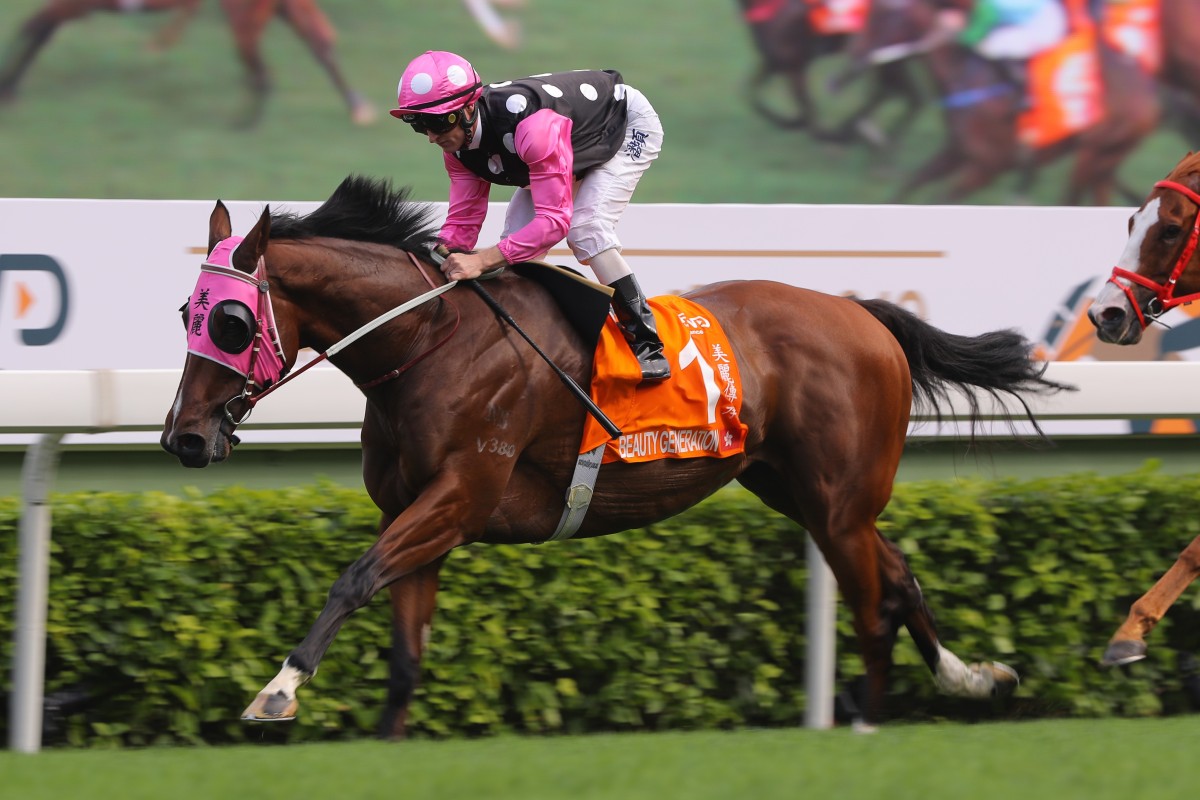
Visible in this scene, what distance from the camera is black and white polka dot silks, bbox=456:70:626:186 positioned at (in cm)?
340

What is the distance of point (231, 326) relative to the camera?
312 centimetres

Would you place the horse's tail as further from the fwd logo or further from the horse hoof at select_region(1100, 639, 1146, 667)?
the fwd logo

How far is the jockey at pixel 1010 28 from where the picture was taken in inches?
231

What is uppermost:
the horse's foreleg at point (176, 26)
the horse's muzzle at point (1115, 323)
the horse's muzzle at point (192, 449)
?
the horse's foreleg at point (176, 26)

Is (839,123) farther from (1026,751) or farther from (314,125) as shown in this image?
(1026,751)

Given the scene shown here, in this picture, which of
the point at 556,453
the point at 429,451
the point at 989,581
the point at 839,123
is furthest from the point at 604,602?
the point at 839,123

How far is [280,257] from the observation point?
10.7 feet

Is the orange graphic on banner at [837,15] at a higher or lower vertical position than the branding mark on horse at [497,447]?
higher

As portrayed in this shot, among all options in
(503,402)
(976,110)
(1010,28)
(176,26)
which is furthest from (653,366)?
(1010,28)

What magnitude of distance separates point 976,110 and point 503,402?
3265mm

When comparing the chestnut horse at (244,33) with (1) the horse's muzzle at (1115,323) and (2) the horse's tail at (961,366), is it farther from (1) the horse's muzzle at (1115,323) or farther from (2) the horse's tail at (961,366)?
(1) the horse's muzzle at (1115,323)

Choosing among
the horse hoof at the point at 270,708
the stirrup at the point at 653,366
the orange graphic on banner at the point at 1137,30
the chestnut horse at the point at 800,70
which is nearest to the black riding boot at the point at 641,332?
the stirrup at the point at 653,366

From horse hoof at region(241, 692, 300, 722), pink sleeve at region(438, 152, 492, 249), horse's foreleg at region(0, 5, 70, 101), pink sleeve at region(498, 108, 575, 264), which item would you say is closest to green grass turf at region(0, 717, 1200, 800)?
horse hoof at region(241, 692, 300, 722)

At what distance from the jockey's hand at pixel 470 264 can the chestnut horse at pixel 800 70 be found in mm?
2625
